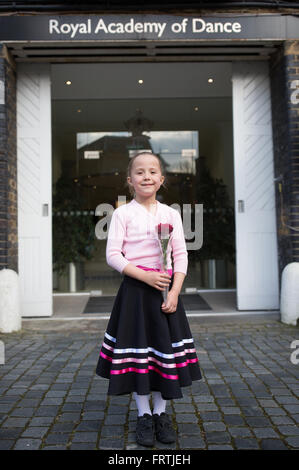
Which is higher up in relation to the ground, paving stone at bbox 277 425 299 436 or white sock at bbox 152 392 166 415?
white sock at bbox 152 392 166 415

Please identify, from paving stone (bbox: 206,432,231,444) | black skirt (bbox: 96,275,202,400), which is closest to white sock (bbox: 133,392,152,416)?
black skirt (bbox: 96,275,202,400)

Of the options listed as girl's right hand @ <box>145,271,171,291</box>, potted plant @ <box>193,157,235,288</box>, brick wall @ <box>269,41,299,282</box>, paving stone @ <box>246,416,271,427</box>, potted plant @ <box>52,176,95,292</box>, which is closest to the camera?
girl's right hand @ <box>145,271,171,291</box>

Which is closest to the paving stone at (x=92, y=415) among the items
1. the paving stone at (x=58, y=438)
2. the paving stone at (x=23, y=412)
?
the paving stone at (x=58, y=438)

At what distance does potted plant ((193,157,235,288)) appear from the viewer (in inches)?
316

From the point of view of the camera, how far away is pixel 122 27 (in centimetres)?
505

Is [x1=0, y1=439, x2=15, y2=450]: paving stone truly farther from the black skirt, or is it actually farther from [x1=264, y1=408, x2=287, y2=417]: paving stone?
[x1=264, y1=408, x2=287, y2=417]: paving stone

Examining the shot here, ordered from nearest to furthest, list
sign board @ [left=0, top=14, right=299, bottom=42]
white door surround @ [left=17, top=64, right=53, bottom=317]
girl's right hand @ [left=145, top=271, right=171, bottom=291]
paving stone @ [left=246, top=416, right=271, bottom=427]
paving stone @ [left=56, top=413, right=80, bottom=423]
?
girl's right hand @ [left=145, top=271, right=171, bottom=291]
paving stone @ [left=246, top=416, right=271, bottom=427]
paving stone @ [left=56, top=413, right=80, bottom=423]
sign board @ [left=0, top=14, right=299, bottom=42]
white door surround @ [left=17, top=64, right=53, bottom=317]

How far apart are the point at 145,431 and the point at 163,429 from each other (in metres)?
0.11

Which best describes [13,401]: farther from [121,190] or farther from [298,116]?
[121,190]

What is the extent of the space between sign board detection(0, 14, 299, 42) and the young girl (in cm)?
337

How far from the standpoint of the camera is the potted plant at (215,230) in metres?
8.02

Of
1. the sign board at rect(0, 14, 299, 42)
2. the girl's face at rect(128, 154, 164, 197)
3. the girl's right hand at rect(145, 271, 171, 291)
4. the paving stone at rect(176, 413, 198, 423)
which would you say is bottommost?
the paving stone at rect(176, 413, 198, 423)

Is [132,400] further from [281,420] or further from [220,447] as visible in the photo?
[281,420]
